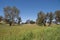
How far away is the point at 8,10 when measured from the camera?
161 ft

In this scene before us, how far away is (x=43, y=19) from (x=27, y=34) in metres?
39.0

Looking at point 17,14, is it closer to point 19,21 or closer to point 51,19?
point 19,21

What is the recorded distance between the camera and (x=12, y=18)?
49812mm

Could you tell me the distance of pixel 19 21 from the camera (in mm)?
51594

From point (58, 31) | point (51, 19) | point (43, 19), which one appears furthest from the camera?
point (51, 19)

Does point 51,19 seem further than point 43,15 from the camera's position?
Yes

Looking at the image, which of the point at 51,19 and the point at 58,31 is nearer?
the point at 58,31

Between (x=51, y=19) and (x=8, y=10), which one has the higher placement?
(x=8, y=10)

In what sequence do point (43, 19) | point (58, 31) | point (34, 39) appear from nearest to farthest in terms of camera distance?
point (34, 39)
point (58, 31)
point (43, 19)

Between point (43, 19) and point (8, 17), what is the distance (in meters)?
12.3

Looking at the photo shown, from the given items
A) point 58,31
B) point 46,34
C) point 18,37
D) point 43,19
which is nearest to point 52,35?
point 46,34

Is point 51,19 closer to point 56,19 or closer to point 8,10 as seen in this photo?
point 56,19

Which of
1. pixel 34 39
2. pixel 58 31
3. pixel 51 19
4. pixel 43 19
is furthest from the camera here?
pixel 51 19

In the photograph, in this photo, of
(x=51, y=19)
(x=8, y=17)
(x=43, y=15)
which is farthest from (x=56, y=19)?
(x=8, y=17)
